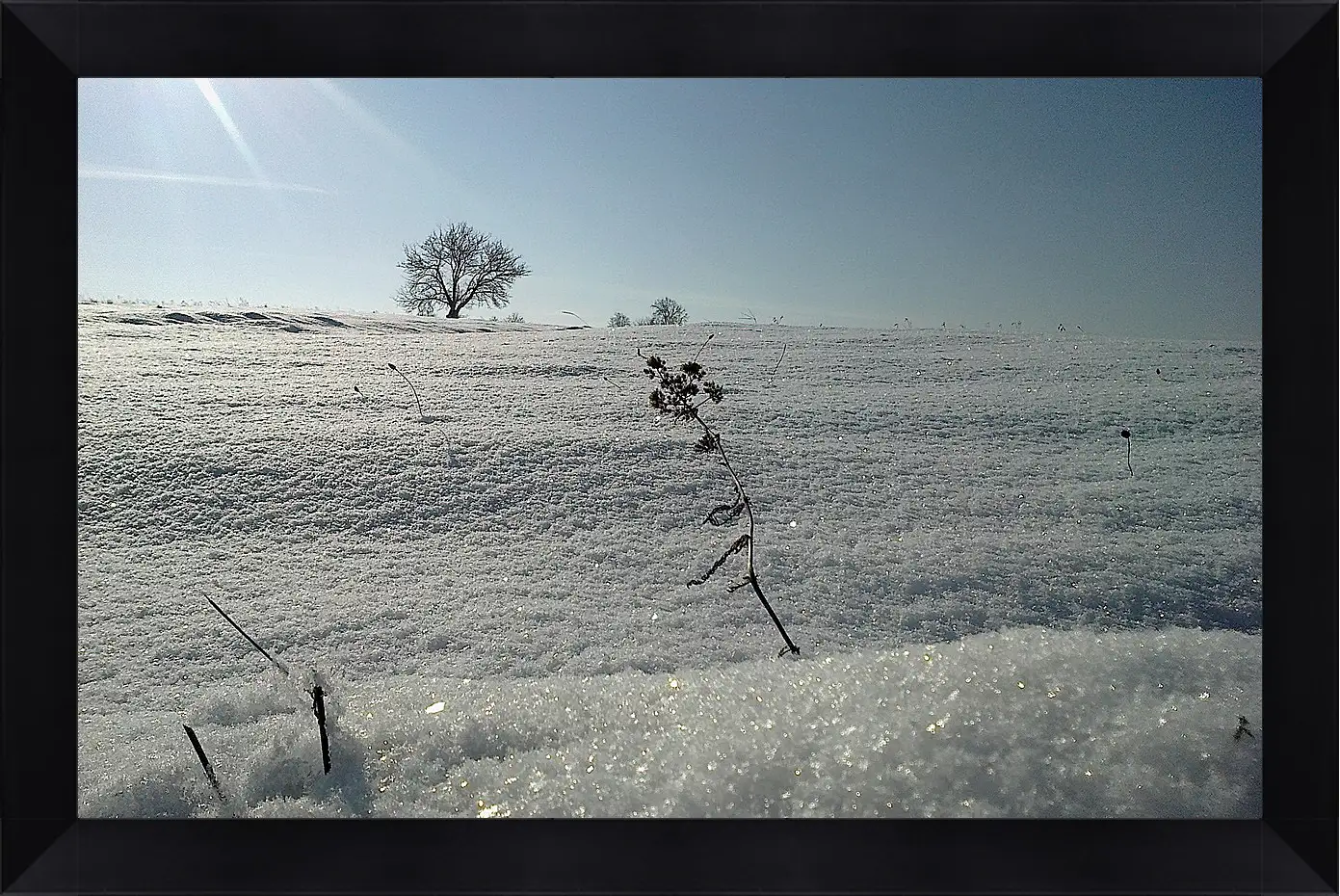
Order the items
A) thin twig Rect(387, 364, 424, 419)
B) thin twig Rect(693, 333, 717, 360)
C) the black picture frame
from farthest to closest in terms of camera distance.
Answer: thin twig Rect(693, 333, 717, 360), thin twig Rect(387, 364, 424, 419), the black picture frame

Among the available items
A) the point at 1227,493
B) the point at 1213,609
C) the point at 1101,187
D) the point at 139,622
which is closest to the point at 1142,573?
the point at 1213,609

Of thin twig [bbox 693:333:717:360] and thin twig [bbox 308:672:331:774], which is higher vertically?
thin twig [bbox 693:333:717:360]

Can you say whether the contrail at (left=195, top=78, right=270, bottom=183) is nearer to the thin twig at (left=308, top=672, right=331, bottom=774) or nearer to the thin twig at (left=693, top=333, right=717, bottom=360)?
the thin twig at (left=308, top=672, right=331, bottom=774)

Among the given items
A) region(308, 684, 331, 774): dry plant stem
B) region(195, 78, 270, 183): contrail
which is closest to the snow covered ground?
region(308, 684, 331, 774): dry plant stem

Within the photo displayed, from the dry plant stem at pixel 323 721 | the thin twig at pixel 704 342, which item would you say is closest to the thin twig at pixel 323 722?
the dry plant stem at pixel 323 721

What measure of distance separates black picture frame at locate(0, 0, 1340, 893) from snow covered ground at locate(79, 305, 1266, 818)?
36 millimetres

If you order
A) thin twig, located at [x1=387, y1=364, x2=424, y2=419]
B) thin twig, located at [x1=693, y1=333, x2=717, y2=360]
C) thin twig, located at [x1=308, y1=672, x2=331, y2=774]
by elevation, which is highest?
thin twig, located at [x1=693, y1=333, x2=717, y2=360]

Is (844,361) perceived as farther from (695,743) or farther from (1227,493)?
(695,743)

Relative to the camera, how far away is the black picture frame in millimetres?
682

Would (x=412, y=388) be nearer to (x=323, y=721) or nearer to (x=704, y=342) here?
(x=704, y=342)
